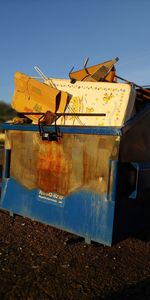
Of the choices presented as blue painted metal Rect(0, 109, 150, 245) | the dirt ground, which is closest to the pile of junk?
blue painted metal Rect(0, 109, 150, 245)

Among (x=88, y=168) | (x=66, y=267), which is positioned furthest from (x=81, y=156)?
(x=66, y=267)

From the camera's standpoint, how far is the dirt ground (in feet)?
10.5

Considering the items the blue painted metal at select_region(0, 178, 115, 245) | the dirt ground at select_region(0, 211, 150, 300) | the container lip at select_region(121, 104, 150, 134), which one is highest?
the container lip at select_region(121, 104, 150, 134)

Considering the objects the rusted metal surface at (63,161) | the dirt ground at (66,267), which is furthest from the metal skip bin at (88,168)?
the dirt ground at (66,267)

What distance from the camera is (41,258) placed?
3961mm

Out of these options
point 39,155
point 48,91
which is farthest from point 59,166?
point 48,91

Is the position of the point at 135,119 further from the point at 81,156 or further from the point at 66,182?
the point at 66,182

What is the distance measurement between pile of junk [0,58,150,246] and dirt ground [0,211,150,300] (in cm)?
35

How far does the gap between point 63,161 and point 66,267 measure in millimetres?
1054

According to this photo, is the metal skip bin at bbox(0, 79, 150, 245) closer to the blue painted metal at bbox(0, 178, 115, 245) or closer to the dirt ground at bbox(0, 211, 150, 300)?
the blue painted metal at bbox(0, 178, 115, 245)

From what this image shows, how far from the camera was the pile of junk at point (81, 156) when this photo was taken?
3.55m

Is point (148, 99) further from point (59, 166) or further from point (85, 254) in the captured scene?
point (85, 254)

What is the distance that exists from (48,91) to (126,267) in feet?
6.75

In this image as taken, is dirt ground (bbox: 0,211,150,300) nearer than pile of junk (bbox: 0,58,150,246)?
Yes
